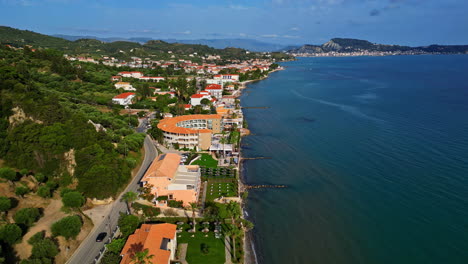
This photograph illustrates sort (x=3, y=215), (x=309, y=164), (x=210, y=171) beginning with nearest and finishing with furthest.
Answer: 1. (x=3, y=215)
2. (x=210, y=171)
3. (x=309, y=164)

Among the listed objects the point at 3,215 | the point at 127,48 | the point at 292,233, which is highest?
the point at 127,48

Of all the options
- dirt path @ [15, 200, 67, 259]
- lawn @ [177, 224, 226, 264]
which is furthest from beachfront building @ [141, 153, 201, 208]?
dirt path @ [15, 200, 67, 259]

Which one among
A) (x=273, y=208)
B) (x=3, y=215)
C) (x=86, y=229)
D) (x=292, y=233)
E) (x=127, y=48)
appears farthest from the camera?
(x=127, y=48)

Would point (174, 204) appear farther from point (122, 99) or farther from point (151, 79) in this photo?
point (151, 79)

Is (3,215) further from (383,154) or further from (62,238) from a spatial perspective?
(383,154)

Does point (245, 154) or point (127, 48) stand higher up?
point (127, 48)

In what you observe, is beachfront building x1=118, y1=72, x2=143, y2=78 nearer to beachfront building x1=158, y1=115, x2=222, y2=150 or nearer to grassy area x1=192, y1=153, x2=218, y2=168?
beachfront building x1=158, y1=115, x2=222, y2=150

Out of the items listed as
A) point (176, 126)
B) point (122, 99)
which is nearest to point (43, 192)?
point (176, 126)

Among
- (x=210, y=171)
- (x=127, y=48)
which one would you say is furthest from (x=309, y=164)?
(x=127, y=48)
